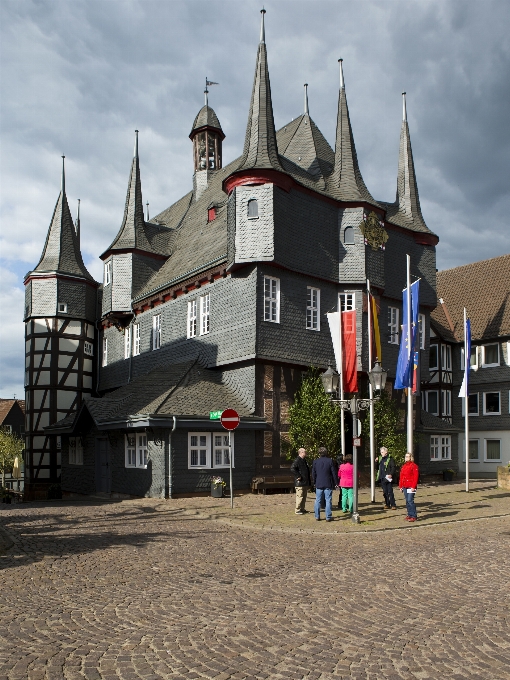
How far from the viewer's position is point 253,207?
26.6m

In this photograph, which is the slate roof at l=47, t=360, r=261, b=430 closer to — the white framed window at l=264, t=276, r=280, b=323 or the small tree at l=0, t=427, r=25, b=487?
the white framed window at l=264, t=276, r=280, b=323

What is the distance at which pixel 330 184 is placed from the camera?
1184 inches

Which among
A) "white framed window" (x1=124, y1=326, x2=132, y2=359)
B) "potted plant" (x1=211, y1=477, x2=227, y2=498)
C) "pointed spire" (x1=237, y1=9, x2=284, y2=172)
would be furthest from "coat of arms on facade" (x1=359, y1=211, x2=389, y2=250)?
"white framed window" (x1=124, y1=326, x2=132, y2=359)

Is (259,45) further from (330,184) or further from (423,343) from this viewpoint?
(423,343)

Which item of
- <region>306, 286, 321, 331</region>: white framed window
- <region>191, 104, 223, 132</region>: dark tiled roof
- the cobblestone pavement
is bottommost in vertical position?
the cobblestone pavement

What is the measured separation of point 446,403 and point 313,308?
19143mm

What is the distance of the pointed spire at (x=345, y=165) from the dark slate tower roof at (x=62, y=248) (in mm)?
Result: 16466

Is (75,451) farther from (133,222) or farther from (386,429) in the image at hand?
(386,429)

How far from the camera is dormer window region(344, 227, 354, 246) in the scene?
1141 inches

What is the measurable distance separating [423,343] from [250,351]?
10956 mm

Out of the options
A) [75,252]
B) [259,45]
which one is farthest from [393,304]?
[75,252]

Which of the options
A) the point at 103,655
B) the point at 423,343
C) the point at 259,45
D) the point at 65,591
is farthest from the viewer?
the point at 423,343

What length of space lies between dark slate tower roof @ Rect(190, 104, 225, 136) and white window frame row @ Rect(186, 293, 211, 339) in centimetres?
1644

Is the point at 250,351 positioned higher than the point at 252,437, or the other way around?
the point at 250,351
